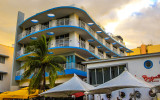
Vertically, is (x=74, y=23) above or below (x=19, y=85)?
above

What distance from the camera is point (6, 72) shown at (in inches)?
1335

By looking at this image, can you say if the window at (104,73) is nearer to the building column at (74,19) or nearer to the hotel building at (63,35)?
the hotel building at (63,35)

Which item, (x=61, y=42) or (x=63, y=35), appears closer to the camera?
(x=61, y=42)

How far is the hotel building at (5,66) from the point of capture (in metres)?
33.2

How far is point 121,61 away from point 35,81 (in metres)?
8.67

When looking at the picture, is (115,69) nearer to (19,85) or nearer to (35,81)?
(35,81)

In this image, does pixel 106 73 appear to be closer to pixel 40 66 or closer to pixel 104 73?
pixel 104 73

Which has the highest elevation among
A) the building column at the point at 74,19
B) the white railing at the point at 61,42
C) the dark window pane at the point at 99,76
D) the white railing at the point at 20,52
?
the building column at the point at 74,19

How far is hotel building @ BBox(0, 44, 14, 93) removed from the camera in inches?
1305

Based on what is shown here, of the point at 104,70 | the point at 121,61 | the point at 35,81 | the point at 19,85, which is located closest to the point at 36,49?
the point at 35,81

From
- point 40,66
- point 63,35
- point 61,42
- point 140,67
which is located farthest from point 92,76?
point 63,35

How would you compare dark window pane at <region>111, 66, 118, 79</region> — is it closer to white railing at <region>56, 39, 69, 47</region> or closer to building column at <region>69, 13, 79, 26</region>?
white railing at <region>56, 39, 69, 47</region>

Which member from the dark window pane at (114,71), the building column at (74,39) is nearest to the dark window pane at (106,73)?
the dark window pane at (114,71)

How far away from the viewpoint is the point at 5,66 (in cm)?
3403
